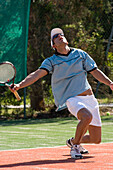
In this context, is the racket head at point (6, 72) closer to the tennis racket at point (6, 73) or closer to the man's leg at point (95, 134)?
the tennis racket at point (6, 73)

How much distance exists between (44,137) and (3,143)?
49.0 inches

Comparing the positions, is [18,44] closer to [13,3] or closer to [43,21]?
[13,3]

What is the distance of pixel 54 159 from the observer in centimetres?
603

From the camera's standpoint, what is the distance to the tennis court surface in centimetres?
525

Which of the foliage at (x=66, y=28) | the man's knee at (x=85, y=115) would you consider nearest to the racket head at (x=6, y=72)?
the man's knee at (x=85, y=115)

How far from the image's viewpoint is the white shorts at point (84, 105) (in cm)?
592

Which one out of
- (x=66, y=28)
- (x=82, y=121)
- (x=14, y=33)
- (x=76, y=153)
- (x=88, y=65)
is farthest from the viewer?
(x=66, y=28)

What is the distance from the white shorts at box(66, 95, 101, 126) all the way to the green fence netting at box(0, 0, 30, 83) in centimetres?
764

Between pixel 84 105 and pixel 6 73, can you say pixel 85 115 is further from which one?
pixel 6 73

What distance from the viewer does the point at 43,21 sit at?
16.1 metres

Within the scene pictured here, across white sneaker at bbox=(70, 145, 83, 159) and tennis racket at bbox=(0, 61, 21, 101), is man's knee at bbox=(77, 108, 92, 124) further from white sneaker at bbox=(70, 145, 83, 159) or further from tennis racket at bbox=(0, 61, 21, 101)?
tennis racket at bbox=(0, 61, 21, 101)

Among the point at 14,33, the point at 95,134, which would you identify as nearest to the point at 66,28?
the point at 14,33

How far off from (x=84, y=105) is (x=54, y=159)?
77 cm

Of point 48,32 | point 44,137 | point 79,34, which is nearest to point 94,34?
point 79,34
